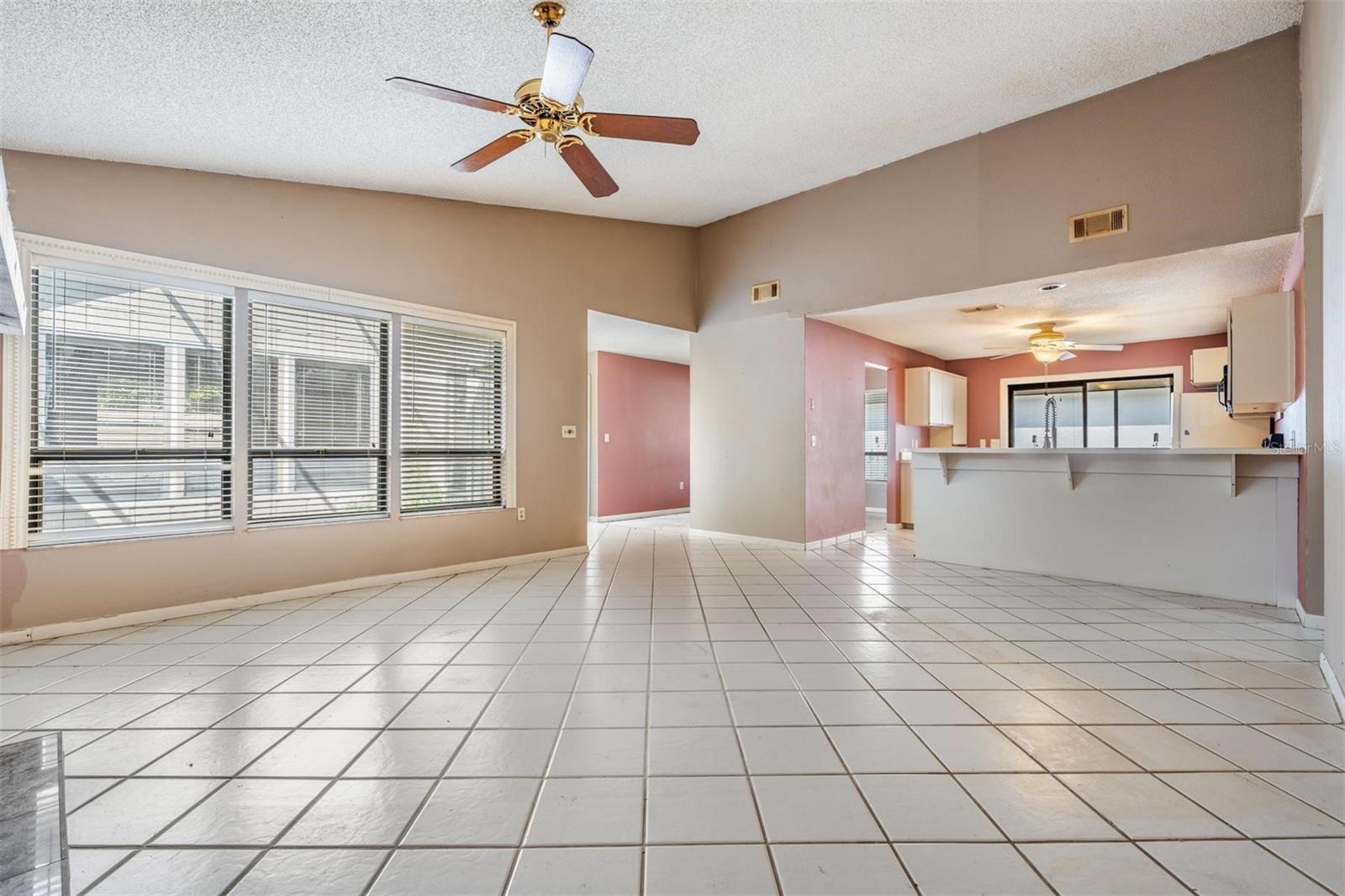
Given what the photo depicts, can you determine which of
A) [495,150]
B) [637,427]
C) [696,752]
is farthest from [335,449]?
[637,427]

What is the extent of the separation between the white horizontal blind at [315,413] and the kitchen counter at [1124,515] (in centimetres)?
464

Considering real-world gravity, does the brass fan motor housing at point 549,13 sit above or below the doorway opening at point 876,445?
above

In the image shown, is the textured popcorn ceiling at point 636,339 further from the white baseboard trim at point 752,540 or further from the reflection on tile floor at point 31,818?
the reflection on tile floor at point 31,818

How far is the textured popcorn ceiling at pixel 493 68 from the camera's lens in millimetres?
2732

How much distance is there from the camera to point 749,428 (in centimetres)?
641

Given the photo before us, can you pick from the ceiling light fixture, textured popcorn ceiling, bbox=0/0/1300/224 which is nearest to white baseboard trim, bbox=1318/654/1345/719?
textured popcorn ceiling, bbox=0/0/1300/224

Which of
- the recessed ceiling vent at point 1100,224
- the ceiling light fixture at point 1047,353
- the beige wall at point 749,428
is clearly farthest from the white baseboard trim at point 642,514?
the recessed ceiling vent at point 1100,224

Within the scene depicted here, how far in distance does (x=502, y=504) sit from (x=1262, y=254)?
5.91 metres

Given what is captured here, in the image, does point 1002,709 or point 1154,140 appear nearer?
point 1002,709

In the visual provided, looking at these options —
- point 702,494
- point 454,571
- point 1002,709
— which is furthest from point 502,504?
point 1002,709

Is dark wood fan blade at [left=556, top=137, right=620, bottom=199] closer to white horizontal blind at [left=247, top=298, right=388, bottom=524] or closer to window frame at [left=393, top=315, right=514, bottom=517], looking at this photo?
window frame at [left=393, top=315, right=514, bottom=517]

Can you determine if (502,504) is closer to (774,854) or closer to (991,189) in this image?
(774,854)

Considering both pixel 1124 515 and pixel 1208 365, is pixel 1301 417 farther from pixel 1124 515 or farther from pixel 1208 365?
pixel 1208 365

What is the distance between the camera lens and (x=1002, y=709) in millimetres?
2201
